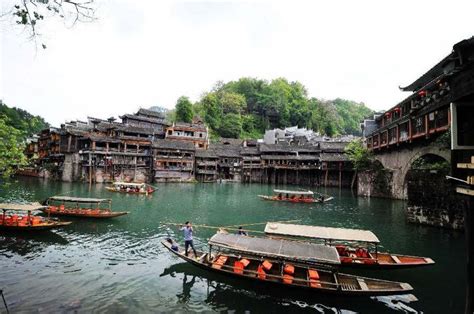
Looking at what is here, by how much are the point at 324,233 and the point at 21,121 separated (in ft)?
63.5

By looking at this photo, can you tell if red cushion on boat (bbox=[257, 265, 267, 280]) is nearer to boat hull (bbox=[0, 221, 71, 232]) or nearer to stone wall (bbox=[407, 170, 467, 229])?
boat hull (bbox=[0, 221, 71, 232])

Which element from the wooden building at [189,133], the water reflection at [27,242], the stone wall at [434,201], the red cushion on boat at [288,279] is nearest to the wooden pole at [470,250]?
the red cushion on boat at [288,279]

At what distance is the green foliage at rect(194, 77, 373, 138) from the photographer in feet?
300

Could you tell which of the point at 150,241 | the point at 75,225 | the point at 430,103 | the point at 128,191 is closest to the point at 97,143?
the point at 128,191

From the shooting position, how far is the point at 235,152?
7319 centimetres

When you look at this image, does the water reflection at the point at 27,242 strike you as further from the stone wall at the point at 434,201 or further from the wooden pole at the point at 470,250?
the stone wall at the point at 434,201

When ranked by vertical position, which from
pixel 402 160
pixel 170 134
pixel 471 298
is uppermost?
pixel 170 134

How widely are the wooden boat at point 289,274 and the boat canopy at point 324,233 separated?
217 centimetres

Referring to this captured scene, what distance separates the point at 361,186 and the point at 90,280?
132 feet

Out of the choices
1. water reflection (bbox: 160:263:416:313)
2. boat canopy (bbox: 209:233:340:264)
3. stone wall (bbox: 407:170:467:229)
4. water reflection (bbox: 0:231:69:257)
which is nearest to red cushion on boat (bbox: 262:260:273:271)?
boat canopy (bbox: 209:233:340:264)

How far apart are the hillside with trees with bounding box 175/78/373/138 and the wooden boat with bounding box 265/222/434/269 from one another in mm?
73388

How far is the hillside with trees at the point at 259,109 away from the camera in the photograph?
9012cm

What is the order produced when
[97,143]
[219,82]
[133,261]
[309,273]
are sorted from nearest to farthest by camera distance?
[309,273] < [133,261] < [97,143] < [219,82]

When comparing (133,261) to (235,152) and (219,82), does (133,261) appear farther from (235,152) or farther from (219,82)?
(219,82)
